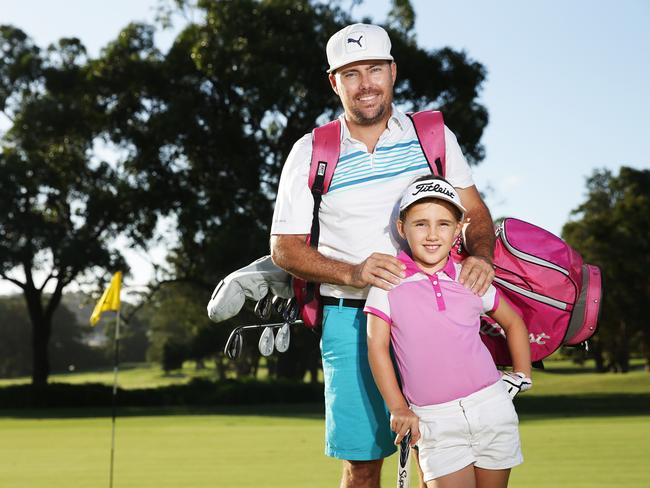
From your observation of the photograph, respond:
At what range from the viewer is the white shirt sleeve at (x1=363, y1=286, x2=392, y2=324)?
3.49 meters

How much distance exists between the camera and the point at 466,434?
3426mm

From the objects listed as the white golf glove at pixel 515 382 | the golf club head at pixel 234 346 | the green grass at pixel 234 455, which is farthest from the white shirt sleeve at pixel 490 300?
the green grass at pixel 234 455

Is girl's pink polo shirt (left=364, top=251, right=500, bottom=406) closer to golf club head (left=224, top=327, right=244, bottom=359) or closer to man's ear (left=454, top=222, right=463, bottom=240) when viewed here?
man's ear (left=454, top=222, right=463, bottom=240)

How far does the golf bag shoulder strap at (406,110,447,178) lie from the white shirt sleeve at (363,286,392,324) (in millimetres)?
580

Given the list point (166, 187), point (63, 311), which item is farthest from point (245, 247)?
point (63, 311)

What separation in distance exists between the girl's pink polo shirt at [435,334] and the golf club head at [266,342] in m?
0.84

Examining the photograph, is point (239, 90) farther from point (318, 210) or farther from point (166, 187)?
point (318, 210)

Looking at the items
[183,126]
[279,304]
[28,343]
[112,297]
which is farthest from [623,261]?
[28,343]

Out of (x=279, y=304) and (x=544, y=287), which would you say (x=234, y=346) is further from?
(x=544, y=287)

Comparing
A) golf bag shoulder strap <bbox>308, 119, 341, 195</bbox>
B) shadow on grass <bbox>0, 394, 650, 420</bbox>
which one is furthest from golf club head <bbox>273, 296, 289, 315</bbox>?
shadow on grass <bbox>0, 394, 650, 420</bbox>

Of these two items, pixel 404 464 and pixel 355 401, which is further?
pixel 355 401

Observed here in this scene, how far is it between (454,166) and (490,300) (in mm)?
635

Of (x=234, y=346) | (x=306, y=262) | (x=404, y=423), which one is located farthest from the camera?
(x=234, y=346)

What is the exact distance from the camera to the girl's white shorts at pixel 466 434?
3.42m
